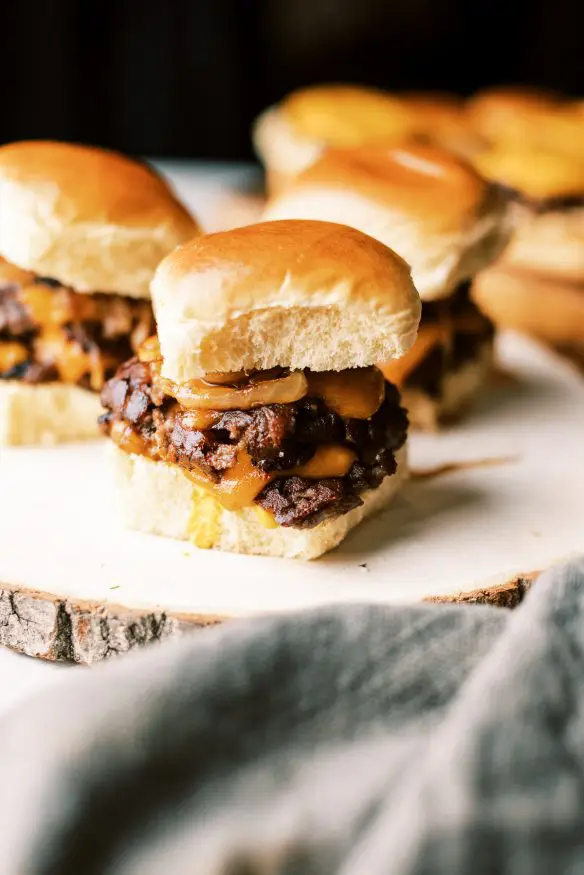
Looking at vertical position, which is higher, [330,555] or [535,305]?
[330,555]

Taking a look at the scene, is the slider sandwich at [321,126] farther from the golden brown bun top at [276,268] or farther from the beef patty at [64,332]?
the golden brown bun top at [276,268]

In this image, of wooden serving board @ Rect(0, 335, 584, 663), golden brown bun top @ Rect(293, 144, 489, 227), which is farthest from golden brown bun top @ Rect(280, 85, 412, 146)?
wooden serving board @ Rect(0, 335, 584, 663)

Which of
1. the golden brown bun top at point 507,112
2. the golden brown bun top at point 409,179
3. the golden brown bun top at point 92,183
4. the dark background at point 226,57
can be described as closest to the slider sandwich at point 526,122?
the golden brown bun top at point 507,112

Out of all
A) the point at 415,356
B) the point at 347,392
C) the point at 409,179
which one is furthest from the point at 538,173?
the point at 347,392

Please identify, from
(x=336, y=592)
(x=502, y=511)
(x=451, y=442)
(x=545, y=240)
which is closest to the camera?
(x=336, y=592)

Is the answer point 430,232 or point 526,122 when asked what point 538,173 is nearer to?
point 526,122

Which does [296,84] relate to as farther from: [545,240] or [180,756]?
[180,756]

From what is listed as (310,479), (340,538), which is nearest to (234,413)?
(310,479)
